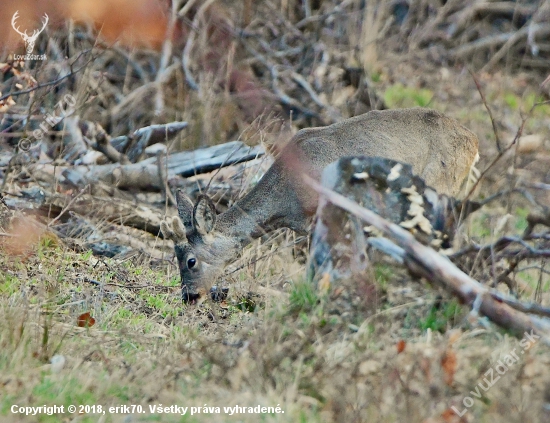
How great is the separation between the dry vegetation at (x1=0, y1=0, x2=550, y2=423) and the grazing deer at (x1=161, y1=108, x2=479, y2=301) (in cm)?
25

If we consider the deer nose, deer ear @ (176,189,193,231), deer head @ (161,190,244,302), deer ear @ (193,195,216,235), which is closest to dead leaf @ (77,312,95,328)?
the deer nose

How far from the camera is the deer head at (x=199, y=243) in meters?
7.34

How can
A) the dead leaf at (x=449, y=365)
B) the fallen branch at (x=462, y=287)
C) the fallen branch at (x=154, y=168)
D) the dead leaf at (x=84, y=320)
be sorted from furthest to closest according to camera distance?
the fallen branch at (x=154, y=168) < the dead leaf at (x=84, y=320) < the fallen branch at (x=462, y=287) < the dead leaf at (x=449, y=365)

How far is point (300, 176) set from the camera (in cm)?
761

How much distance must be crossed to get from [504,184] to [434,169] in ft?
11.5

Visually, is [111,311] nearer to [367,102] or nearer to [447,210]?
[447,210]

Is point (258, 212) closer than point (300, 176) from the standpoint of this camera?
No

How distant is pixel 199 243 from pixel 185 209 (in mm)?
354

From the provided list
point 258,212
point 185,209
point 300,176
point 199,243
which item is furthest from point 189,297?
point 300,176

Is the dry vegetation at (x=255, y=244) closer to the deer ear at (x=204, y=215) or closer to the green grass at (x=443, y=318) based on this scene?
the green grass at (x=443, y=318)

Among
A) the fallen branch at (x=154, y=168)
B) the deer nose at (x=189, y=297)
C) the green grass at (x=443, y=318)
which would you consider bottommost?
the deer nose at (x=189, y=297)

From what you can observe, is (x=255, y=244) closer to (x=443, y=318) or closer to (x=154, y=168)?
(x=154, y=168)

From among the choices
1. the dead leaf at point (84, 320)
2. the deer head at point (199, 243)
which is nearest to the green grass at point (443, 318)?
the dead leaf at point (84, 320)

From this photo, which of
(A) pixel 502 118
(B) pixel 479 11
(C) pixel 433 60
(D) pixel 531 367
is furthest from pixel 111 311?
(B) pixel 479 11
